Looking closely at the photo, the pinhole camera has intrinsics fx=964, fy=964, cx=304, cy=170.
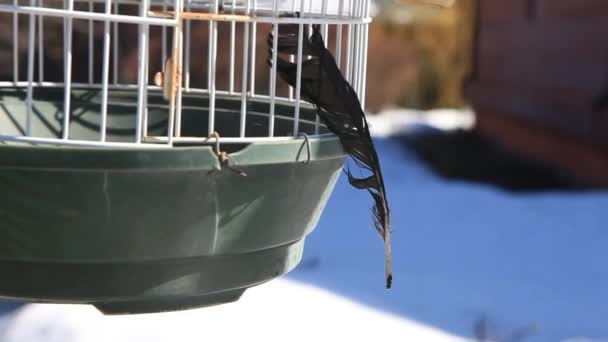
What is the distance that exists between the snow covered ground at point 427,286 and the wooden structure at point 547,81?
31.2 inches

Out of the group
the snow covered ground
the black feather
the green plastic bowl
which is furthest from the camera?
the snow covered ground

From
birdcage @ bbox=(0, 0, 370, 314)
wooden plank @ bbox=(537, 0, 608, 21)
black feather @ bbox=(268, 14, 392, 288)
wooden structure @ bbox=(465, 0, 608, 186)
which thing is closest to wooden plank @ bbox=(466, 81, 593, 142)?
wooden structure @ bbox=(465, 0, 608, 186)

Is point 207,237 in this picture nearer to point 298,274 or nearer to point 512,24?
point 298,274

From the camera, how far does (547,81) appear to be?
5926 millimetres

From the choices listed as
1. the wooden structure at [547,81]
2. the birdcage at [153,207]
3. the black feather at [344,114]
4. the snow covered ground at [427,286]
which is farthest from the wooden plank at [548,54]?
the birdcage at [153,207]

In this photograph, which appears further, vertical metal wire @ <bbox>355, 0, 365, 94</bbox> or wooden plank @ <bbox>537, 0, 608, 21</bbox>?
wooden plank @ <bbox>537, 0, 608, 21</bbox>

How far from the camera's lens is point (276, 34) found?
1.21 meters

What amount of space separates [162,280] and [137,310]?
59mm

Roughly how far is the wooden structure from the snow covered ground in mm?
793

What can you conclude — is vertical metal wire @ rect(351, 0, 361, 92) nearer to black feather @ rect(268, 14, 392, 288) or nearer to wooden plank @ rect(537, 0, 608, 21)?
black feather @ rect(268, 14, 392, 288)

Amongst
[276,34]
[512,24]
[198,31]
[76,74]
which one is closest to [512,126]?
[512,24]

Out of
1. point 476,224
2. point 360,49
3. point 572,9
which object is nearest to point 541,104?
point 572,9

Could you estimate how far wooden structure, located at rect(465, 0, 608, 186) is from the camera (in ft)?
16.4

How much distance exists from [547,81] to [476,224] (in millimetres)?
2300
